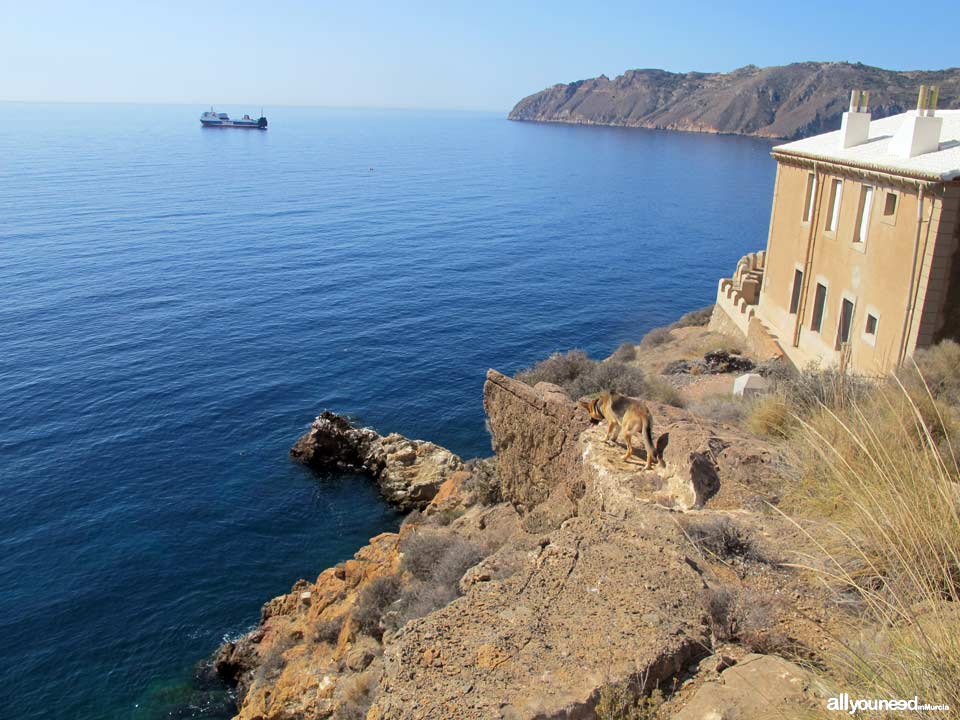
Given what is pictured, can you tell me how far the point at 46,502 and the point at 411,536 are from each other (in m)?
14.8

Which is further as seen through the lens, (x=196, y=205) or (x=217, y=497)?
(x=196, y=205)

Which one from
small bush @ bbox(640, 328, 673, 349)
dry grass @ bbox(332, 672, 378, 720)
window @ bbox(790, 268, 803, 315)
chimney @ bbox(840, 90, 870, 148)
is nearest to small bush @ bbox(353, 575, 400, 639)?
dry grass @ bbox(332, 672, 378, 720)

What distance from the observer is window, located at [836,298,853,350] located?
69.5ft

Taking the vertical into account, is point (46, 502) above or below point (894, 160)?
below

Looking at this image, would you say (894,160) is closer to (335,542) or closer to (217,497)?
(335,542)

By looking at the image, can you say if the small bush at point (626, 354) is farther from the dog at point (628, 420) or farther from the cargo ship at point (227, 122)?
the cargo ship at point (227, 122)

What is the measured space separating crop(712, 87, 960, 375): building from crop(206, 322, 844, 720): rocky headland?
17.2 ft

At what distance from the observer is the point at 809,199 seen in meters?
24.4

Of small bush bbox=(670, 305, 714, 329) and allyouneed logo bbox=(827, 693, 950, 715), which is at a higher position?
allyouneed logo bbox=(827, 693, 950, 715)

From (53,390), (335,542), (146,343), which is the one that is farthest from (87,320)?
(335,542)

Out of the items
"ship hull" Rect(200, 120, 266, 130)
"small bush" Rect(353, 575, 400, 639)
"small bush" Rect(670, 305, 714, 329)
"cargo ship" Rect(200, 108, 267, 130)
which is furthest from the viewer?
"ship hull" Rect(200, 120, 266, 130)

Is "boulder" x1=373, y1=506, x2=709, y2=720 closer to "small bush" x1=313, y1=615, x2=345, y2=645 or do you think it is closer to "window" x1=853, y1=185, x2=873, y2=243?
"small bush" x1=313, y1=615, x2=345, y2=645

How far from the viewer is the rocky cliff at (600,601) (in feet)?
16.9

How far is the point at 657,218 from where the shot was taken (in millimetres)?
76562
